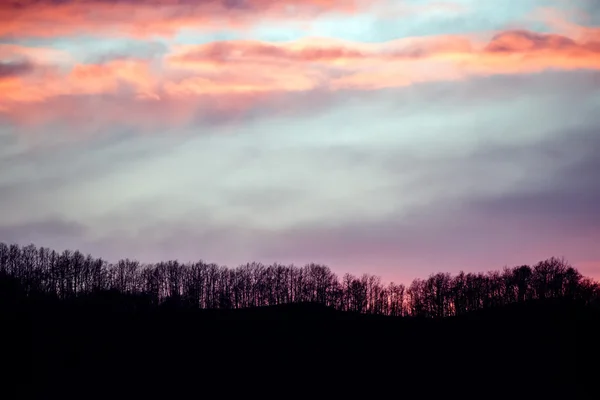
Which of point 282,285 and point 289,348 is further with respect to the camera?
point 282,285

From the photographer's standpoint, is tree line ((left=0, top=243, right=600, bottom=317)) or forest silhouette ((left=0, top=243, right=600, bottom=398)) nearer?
forest silhouette ((left=0, top=243, right=600, bottom=398))

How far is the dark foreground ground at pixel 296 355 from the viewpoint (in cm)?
7969

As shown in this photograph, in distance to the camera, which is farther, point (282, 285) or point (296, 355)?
point (282, 285)

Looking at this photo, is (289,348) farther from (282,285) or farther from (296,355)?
(282,285)

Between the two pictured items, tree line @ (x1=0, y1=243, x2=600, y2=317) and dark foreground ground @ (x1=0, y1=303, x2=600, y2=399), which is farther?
tree line @ (x1=0, y1=243, x2=600, y2=317)

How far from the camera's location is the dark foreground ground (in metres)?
79.7

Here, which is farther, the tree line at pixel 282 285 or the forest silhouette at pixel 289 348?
the tree line at pixel 282 285

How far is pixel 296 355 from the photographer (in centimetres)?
9281

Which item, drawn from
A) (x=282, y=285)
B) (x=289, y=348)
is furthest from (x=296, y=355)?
(x=282, y=285)

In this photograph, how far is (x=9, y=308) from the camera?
10181 centimetres

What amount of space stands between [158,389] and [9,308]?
113 ft

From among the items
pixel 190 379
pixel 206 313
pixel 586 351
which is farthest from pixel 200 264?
pixel 586 351

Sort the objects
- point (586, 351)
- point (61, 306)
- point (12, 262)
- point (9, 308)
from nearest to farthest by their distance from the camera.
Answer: point (586, 351) < point (9, 308) < point (61, 306) < point (12, 262)

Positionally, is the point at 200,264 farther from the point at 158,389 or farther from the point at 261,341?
the point at 158,389
